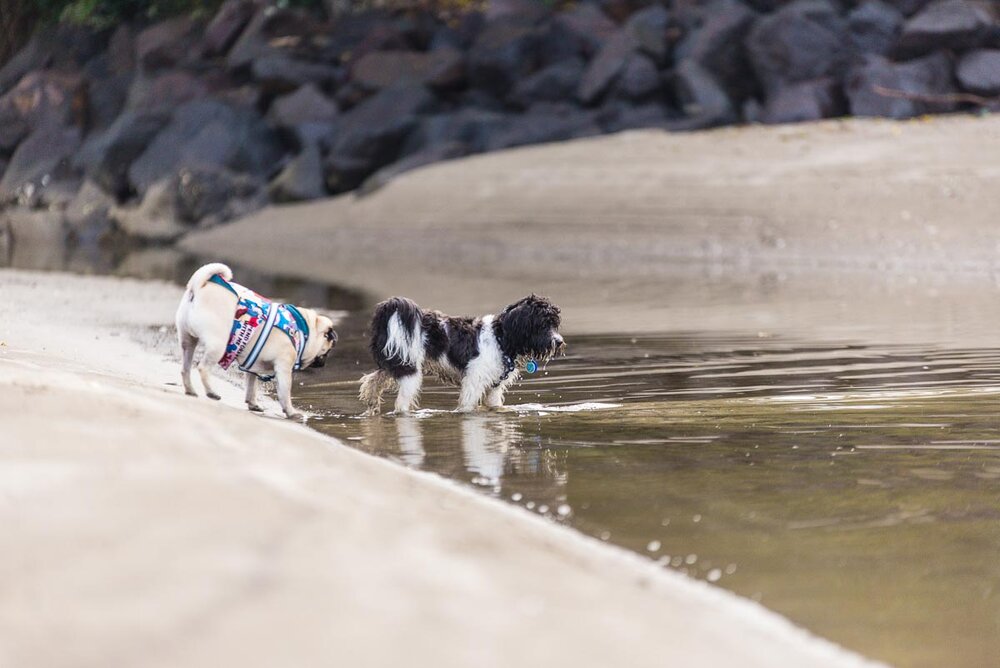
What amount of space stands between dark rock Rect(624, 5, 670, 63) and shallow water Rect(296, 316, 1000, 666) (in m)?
17.8

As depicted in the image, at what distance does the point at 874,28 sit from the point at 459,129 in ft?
25.2

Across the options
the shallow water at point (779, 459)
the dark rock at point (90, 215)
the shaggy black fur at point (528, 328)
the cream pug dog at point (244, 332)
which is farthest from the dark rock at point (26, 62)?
the cream pug dog at point (244, 332)

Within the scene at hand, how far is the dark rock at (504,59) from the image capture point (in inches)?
1101

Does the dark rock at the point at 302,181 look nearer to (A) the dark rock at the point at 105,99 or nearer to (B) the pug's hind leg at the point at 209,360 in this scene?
(A) the dark rock at the point at 105,99

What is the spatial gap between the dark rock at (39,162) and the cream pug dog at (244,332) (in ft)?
92.7

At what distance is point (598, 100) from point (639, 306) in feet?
43.5

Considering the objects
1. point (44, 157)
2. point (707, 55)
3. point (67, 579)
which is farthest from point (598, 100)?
point (67, 579)

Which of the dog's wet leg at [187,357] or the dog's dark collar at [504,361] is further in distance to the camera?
the dog's dark collar at [504,361]

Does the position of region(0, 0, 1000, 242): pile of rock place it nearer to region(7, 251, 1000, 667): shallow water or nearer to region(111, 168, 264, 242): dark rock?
region(111, 168, 264, 242): dark rock

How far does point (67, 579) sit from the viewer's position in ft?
9.59

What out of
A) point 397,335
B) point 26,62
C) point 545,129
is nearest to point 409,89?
point 545,129

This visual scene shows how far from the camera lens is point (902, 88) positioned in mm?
22516

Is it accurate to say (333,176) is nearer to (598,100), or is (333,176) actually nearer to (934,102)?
(598,100)

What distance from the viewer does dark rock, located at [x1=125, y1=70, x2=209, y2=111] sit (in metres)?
32.8
